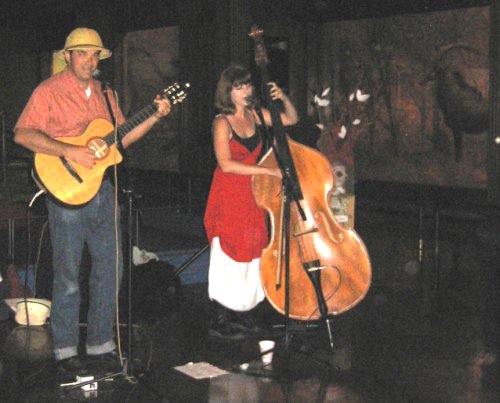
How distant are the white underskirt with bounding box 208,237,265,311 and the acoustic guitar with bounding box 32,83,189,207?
1133 millimetres

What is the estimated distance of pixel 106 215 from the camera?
4387 millimetres

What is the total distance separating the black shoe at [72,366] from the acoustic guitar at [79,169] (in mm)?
796

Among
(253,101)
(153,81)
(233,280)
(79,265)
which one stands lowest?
(233,280)

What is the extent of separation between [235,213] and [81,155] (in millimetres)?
1193

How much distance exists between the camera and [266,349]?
4.85m

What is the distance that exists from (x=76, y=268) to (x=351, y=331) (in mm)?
1796

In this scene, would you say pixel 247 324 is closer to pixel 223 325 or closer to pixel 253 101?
pixel 223 325

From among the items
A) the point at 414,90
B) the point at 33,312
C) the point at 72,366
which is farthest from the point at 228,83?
the point at 414,90

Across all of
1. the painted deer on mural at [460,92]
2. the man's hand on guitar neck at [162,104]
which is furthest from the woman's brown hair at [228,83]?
the painted deer on mural at [460,92]

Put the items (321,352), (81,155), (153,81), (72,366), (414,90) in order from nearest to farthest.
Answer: (81,155)
(72,366)
(321,352)
(414,90)
(153,81)

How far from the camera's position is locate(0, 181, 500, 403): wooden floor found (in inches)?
163

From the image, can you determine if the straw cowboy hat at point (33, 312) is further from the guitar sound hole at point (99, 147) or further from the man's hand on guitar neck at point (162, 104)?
the man's hand on guitar neck at point (162, 104)

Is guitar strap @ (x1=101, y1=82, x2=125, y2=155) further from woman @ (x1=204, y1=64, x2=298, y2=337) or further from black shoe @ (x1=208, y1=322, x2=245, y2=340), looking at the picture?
black shoe @ (x1=208, y1=322, x2=245, y2=340)

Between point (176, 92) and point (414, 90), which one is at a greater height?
point (414, 90)
